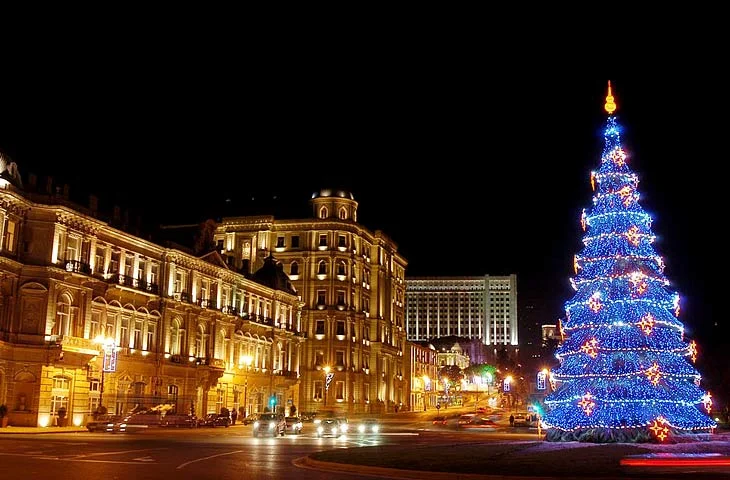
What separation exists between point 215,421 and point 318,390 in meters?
38.4

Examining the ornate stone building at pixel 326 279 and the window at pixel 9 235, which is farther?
the ornate stone building at pixel 326 279

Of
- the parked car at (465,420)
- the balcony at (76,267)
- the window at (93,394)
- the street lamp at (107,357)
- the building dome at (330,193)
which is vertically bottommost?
the parked car at (465,420)

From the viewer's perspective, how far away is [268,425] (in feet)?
147

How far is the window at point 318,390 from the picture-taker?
99125mm

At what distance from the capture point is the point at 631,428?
3266 cm

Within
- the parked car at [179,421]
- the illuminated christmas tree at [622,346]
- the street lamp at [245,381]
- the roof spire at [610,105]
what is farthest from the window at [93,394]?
the roof spire at [610,105]

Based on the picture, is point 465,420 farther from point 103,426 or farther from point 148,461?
point 148,461

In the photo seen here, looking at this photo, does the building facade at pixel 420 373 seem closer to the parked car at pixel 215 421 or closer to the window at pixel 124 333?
the parked car at pixel 215 421

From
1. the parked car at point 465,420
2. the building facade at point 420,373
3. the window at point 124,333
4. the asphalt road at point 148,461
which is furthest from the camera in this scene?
the building facade at point 420,373

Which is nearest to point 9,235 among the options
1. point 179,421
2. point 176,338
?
point 179,421

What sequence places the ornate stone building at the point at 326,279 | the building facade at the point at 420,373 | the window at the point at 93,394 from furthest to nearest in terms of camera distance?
1. the building facade at the point at 420,373
2. the ornate stone building at the point at 326,279
3. the window at the point at 93,394

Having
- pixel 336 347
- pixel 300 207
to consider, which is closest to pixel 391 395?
pixel 336 347

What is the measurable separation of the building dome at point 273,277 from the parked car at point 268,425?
41.6 metres

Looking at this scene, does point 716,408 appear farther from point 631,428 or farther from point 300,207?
point 300,207
